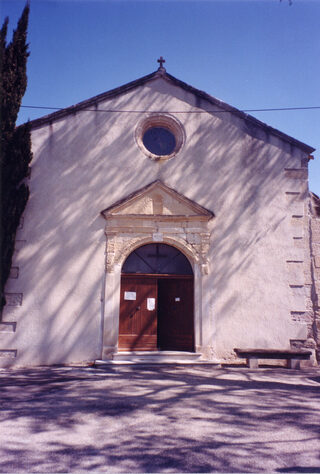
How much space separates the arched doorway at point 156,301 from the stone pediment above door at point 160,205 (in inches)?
35.2

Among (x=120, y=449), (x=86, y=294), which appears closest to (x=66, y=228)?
(x=86, y=294)

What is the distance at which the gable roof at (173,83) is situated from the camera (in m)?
9.54

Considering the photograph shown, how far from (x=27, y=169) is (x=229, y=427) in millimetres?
7602

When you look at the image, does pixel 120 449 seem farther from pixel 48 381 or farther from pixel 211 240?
pixel 211 240

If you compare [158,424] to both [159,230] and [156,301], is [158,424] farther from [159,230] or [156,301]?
[159,230]

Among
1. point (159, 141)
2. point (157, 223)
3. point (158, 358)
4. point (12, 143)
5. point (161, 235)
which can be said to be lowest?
point (158, 358)

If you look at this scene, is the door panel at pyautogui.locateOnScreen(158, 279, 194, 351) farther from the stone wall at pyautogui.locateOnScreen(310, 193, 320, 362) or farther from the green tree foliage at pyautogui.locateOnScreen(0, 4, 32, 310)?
the green tree foliage at pyautogui.locateOnScreen(0, 4, 32, 310)

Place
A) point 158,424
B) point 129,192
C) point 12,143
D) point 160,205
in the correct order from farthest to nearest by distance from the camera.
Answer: point 129,192 → point 160,205 → point 12,143 → point 158,424

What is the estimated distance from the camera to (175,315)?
360 inches

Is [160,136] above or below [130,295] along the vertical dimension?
above

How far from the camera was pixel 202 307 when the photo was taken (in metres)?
8.72

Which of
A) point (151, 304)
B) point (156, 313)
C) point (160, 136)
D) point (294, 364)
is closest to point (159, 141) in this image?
point (160, 136)

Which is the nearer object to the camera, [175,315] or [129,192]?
[175,315]

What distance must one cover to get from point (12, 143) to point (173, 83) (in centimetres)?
483
